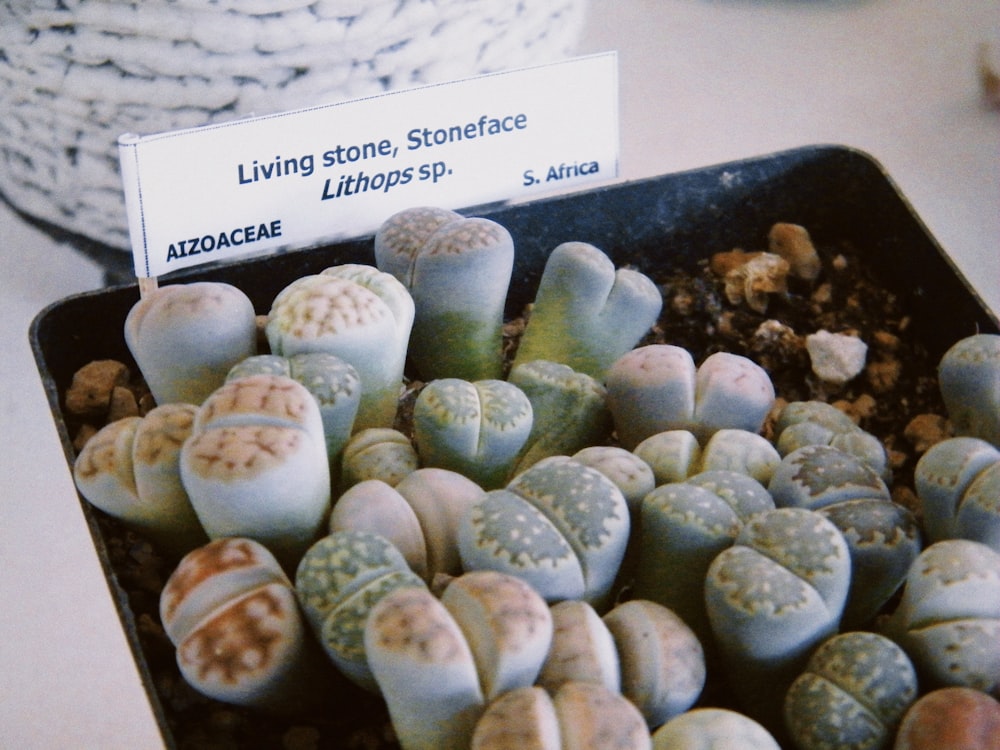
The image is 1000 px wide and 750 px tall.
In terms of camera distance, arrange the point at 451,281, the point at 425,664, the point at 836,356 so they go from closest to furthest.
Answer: the point at 425,664 → the point at 451,281 → the point at 836,356

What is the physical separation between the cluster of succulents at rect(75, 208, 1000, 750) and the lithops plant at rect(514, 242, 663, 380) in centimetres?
6

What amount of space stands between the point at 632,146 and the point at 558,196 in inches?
13.6

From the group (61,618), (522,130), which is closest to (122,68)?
(522,130)

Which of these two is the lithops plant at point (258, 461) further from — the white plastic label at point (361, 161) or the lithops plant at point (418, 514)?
the white plastic label at point (361, 161)

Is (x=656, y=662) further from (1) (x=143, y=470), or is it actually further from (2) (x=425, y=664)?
(1) (x=143, y=470)

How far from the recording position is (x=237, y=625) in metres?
0.38

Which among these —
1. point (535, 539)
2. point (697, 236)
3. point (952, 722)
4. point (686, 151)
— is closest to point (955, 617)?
point (952, 722)

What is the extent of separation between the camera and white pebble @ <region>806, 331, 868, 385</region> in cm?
64

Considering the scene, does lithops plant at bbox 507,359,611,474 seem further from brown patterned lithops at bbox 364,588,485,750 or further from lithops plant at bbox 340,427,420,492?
brown patterned lithops at bbox 364,588,485,750

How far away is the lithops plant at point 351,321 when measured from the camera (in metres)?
0.47

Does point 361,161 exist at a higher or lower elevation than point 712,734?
higher

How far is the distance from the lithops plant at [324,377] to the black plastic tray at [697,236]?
0.58 feet

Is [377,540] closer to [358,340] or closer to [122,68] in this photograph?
[358,340]

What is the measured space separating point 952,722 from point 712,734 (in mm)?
76
